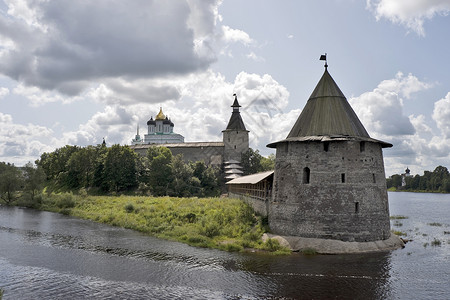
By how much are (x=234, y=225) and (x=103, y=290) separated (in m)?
11.7

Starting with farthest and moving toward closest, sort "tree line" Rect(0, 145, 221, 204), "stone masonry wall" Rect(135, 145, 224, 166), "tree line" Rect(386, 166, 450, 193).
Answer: "tree line" Rect(386, 166, 450, 193)
"stone masonry wall" Rect(135, 145, 224, 166)
"tree line" Rect(0, 145, 221, 204)

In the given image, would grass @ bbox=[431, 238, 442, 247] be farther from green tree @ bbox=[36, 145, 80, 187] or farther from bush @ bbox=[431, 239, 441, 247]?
green tree @ bbox=[36, 145, 80, 187]

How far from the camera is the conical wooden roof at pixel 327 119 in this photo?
71.2ft

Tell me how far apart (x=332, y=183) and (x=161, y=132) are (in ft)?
295

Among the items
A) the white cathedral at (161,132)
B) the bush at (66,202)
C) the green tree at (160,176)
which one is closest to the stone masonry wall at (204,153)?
the green tree at (160,176)

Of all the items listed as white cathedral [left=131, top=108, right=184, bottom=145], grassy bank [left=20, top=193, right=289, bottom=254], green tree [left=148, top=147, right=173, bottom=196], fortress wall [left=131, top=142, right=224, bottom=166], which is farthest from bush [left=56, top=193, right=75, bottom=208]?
white cathedral [left=131, top=108, right=184, bottom=145]

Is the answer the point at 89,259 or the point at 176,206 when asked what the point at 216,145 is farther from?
the point at 89,259

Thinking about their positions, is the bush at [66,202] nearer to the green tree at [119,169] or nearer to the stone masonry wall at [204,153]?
the green tree at [119,169]

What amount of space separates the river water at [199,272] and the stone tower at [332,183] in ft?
6.49

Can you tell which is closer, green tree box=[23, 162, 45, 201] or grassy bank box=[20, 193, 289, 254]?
grassy bank box=[20, 193, 289, 254]

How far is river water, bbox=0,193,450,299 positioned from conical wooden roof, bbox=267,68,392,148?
274 inches

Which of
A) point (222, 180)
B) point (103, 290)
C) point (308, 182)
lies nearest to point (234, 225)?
point (308, 182)

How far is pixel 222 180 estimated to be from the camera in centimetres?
5838

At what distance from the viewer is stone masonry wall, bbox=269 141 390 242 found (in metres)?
20.8
